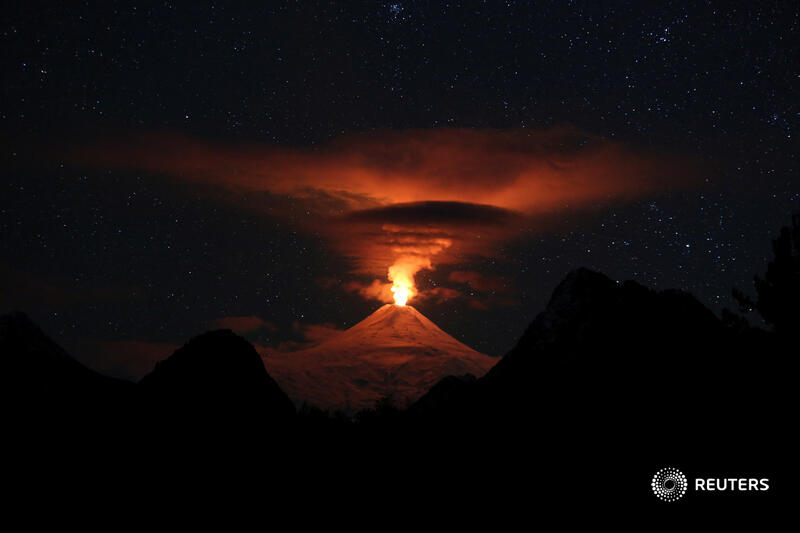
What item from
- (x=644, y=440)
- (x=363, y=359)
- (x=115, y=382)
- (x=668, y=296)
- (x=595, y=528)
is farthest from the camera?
(x=363, y=359)

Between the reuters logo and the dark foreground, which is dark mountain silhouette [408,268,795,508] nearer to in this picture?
the dark foreground

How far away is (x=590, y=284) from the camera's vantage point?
33.6 ft

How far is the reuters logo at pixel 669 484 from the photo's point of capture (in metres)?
7.69

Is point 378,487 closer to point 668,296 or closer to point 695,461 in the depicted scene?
point 695,461

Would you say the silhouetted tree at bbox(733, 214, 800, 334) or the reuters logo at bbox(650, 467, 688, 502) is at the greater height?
the silhouetted tree at bbox(733, 214, 800, 334)

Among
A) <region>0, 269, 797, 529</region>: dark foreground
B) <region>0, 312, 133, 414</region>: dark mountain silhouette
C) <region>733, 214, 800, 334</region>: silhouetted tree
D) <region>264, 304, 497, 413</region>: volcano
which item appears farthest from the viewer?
<region>264, 304, 497, 413</region>: volcano

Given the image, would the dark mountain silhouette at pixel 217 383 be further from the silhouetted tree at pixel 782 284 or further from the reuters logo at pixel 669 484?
the silhouetted tree at pixel 782 284

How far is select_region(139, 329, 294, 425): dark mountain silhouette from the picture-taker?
10.3m

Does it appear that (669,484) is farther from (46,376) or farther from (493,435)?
(46,376)

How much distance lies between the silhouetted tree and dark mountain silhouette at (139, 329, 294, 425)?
26627 millimetres

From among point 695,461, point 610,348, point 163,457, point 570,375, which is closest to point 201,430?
point 163,457

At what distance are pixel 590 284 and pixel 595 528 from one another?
3.95m

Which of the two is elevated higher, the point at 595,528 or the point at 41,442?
the point at 41,442

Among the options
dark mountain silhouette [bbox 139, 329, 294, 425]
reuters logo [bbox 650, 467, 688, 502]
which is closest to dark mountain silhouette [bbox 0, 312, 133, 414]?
dark mountain silhouette [bbox 139, 329, 294, 425]
